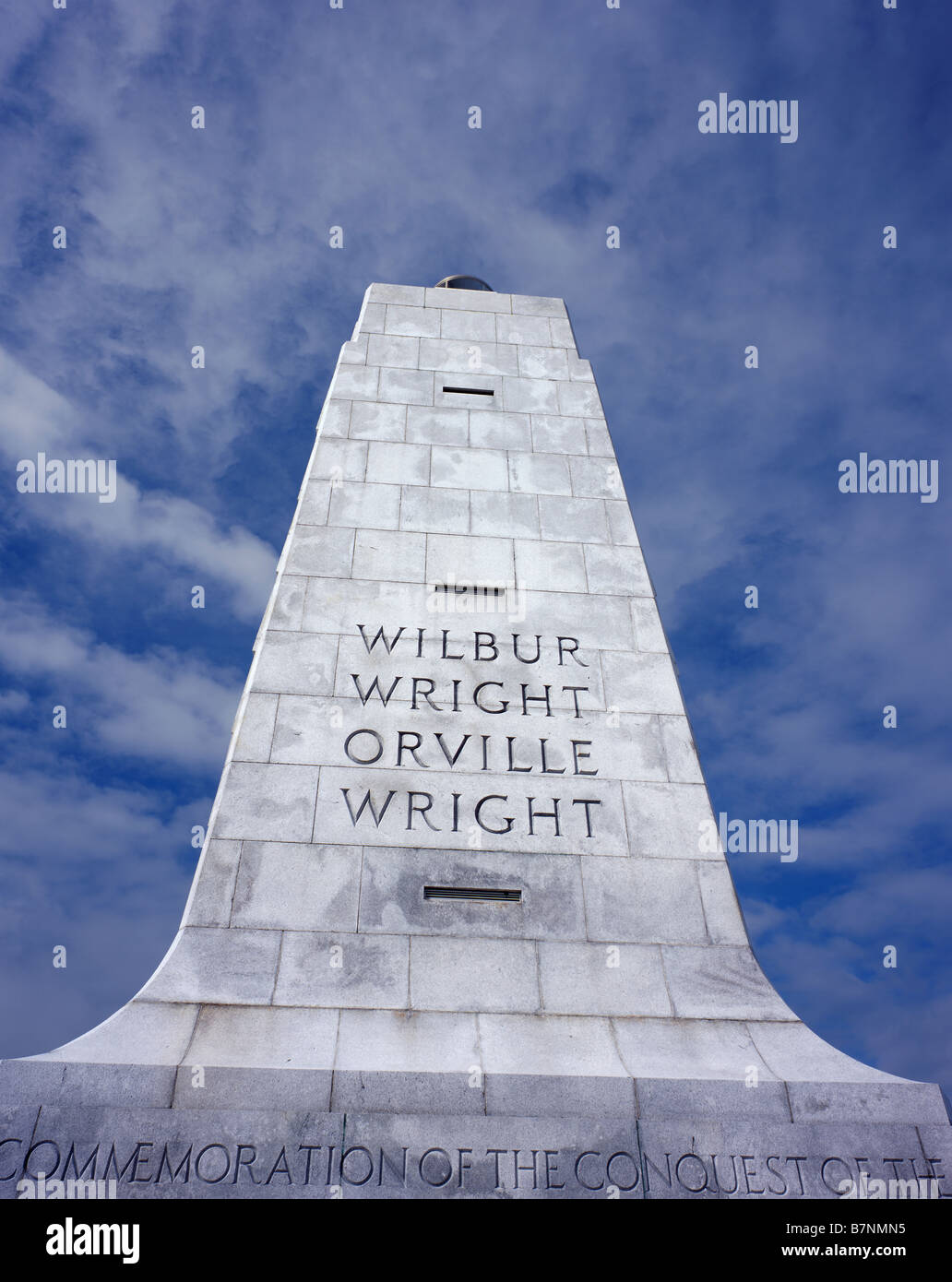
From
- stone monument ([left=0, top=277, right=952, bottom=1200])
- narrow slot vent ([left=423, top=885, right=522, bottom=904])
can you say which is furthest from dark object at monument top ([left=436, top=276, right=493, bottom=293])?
narrow slot vent ([left=423, top=885, right=522, bottom=904])

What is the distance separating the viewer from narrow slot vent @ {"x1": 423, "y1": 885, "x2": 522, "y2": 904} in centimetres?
794

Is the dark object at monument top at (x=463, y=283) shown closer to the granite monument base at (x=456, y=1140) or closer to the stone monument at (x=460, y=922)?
the stone monument at (x=460, y=922)

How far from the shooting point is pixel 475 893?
7.98 meters

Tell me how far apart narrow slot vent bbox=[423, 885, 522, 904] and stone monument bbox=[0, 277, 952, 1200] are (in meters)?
0.02

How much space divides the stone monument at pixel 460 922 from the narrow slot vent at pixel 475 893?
0.08 ft

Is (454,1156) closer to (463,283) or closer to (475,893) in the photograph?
(475,893)

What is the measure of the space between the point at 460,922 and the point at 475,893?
0.99 feet

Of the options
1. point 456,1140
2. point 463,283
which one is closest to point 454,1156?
point 456,1140

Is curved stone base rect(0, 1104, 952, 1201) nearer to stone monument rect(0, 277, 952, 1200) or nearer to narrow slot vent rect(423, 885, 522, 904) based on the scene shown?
stone monument rect(0, 277, 952, 1200)

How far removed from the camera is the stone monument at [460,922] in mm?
5984

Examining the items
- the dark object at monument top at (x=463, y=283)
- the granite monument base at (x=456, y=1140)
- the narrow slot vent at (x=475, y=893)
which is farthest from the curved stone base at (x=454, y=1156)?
the dark object at monument top at (x=463, y=283)
